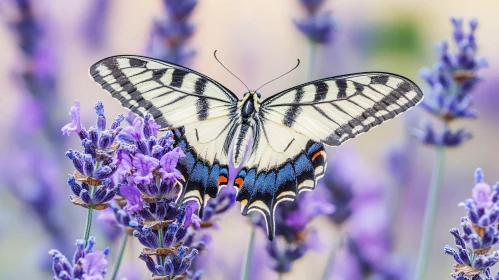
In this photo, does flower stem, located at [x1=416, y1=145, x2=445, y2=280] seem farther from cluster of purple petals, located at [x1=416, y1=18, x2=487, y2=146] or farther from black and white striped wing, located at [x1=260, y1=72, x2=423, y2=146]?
black and white striped wing, located at [x1=260, y1=72, x2=423, y2=146]

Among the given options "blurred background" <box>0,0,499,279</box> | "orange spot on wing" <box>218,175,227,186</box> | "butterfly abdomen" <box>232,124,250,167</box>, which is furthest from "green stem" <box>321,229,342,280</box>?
"orange spot on wing" <box>218,175,227,186</box>

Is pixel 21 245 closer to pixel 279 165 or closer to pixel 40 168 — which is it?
pixel 40 168

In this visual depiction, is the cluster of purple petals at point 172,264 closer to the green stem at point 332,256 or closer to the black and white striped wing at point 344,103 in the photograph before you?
the black and white striped wing at point 344,103

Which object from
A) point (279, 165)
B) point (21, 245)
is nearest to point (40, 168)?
point (279, 165)

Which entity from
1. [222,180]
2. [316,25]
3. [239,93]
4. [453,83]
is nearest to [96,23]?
[316,25]

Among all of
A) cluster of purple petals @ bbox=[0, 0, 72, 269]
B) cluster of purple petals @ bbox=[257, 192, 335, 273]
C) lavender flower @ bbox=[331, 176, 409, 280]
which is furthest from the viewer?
cluster of purple petals @ bbox=[0, 0, 72, 269]
